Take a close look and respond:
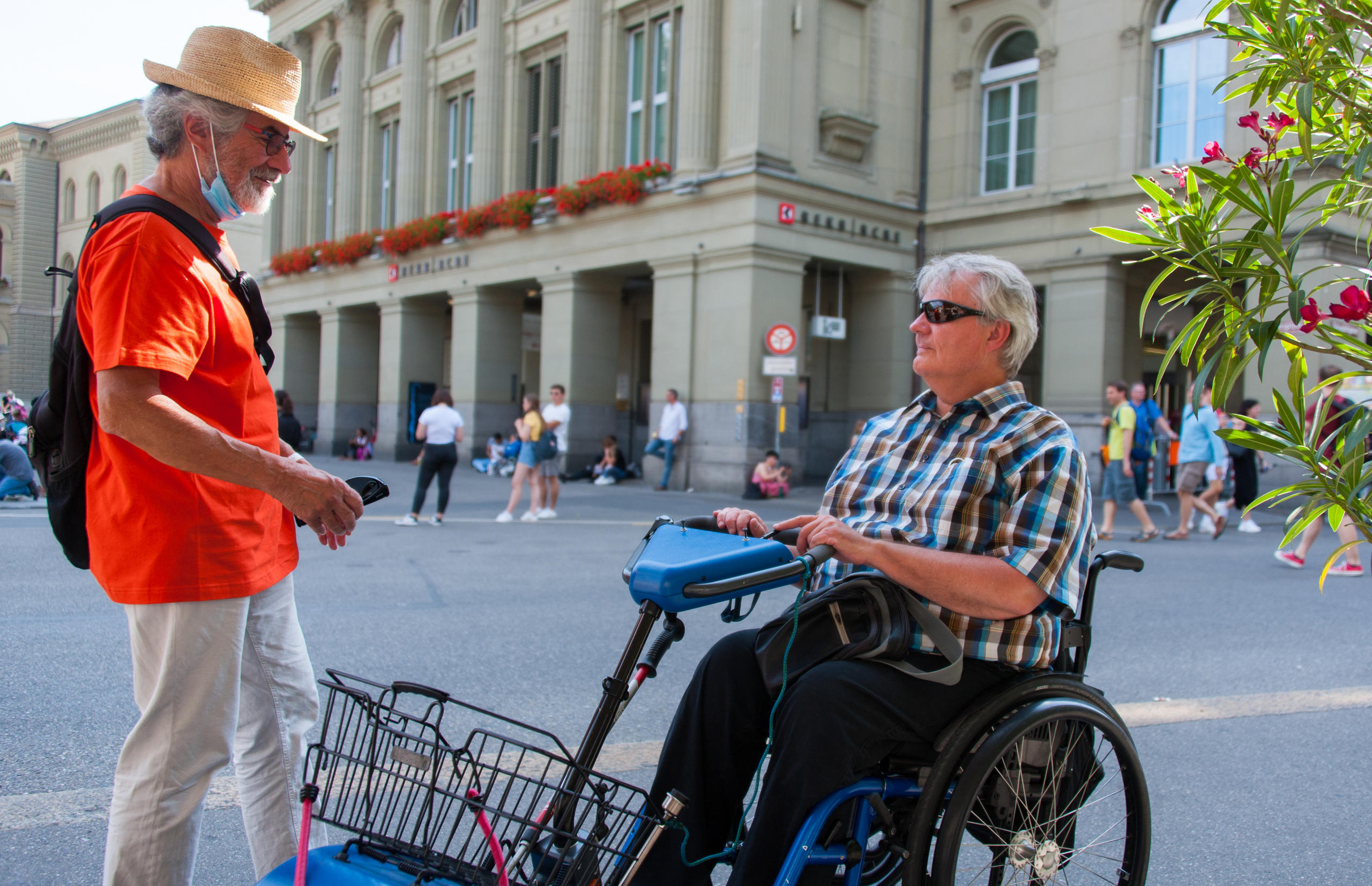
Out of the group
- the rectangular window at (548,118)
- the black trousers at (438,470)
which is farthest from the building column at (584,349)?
the black trousers at (438,470)

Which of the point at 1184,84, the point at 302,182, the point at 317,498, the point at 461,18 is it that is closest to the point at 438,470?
the point at 317,498

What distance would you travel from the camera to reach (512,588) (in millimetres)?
7477

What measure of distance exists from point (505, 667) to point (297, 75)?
3.39m

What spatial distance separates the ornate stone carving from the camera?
18.5 meters

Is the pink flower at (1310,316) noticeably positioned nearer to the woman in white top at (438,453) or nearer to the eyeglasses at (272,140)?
the eyeglasses at (272,140)

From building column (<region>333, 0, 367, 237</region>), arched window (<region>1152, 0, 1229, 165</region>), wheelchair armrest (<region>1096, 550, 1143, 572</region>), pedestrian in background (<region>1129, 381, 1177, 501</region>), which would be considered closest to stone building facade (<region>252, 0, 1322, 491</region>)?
arched window (<region>1152, 0, 1229, 165</region>)

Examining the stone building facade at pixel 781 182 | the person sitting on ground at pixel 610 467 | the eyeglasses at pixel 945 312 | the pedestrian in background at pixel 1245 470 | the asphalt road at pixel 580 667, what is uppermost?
the stone building facade at pixel 781 182

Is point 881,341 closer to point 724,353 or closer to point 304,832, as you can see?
point 724,353

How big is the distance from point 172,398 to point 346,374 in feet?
93.3

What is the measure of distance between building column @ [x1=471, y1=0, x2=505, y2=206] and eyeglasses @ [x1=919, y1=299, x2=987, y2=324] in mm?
22062

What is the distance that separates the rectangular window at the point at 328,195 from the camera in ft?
100

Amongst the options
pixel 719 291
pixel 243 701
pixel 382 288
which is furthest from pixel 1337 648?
pixel 382 288

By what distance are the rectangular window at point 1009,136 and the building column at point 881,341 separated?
8.57 feet

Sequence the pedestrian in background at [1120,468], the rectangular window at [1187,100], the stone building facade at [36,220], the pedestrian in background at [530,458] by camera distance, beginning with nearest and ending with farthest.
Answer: the pedestrian in background at [1120,468] → the pedestrian in background at [530,458] → the rectangular window at [1187,100] → the stone building facade at [36,220]
